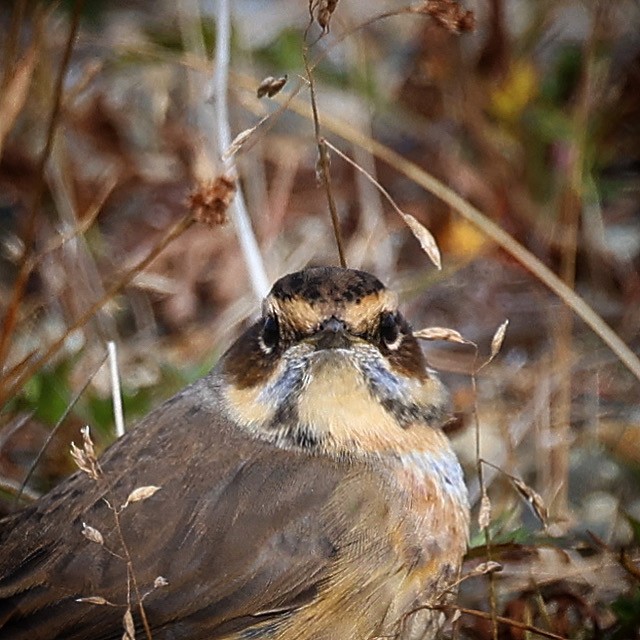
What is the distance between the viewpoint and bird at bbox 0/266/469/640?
159 inches

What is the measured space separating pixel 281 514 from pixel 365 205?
2.80 metres

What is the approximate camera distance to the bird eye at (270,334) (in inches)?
166

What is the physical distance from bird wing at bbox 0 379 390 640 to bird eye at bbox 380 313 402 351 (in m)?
0.37

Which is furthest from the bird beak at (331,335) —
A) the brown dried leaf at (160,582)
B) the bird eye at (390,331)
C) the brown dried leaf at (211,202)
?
the brown dried leaf at (160,582)

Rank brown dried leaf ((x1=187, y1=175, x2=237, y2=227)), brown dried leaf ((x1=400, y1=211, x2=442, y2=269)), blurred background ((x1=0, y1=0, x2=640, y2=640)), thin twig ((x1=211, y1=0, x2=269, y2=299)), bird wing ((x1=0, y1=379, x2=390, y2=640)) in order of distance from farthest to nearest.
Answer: blurred background ((x1=0, y1=0, x2=640, y2=640))
thin twig ((x1=211, y1=0, x2=269, y2=299))
brown dried leaf ((x1=187, y1=175, x2=237, y2=227))
brown dried leaf ((x1=400, y1=211, x2=442, y2=269))
bird wing ((x1=0, y1=379, x2=390, y2=640))

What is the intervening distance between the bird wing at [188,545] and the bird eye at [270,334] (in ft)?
0.87

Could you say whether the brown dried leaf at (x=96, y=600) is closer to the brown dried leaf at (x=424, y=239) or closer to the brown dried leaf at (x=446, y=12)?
the brown dried leaf at (x=424, y=239)

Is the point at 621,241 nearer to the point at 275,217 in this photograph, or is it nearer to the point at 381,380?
the point at 275,217

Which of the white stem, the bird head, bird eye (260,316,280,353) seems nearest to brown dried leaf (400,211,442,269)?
the bird head

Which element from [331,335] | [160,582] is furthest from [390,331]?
[160,582]

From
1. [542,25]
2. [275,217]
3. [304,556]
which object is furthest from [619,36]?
[304,556]

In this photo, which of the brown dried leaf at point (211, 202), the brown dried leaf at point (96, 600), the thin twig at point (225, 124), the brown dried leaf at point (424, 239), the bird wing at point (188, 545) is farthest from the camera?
the thin twig at point (225, 124)

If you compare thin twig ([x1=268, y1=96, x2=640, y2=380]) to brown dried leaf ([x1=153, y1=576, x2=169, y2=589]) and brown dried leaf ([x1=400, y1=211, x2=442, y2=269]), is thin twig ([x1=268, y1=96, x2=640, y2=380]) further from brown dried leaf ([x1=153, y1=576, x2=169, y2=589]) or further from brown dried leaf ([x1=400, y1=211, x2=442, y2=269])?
brown dried leaf ([x1=153, y1=576, x2=169, y2=589])

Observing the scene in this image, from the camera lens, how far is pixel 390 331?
4.28 m
